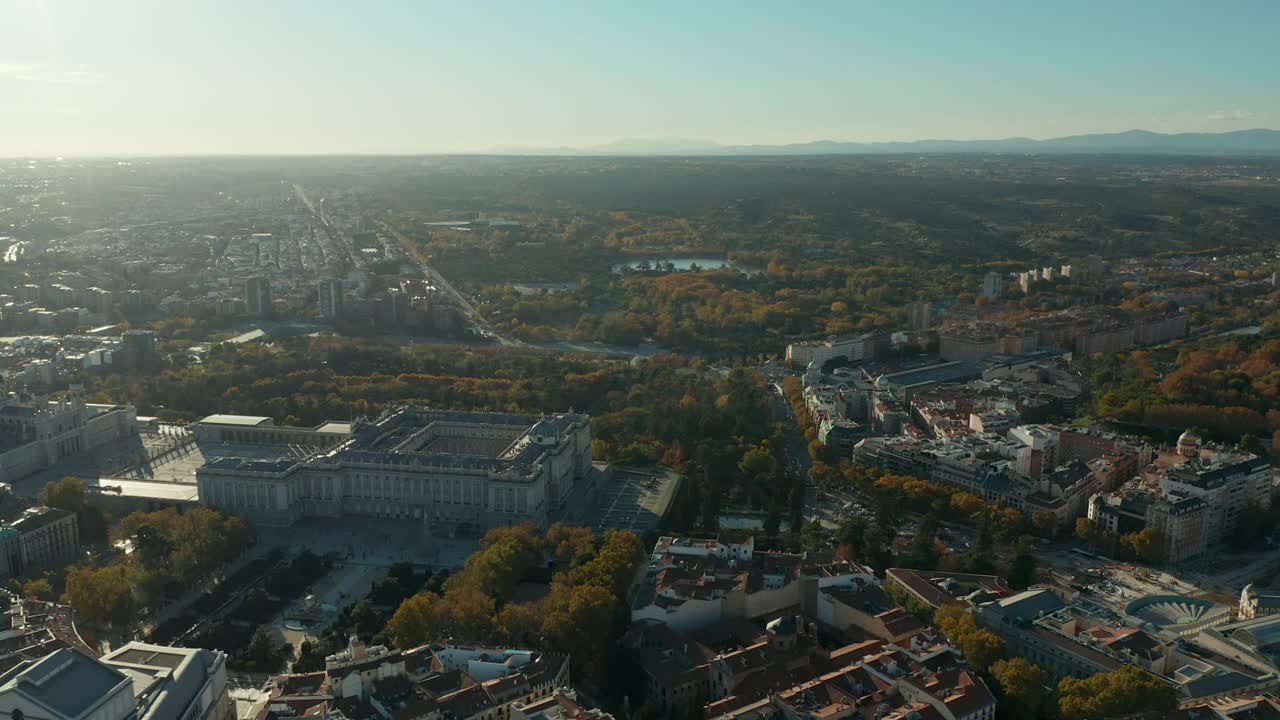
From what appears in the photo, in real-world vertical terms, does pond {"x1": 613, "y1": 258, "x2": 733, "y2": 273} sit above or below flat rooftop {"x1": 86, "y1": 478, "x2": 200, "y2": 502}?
above

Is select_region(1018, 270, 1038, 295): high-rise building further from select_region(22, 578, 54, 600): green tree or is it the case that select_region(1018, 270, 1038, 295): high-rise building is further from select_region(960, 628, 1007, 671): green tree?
select_region(22, 578, 54, 600): green tree

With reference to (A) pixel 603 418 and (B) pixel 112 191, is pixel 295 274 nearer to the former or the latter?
(A) pixel 603 418

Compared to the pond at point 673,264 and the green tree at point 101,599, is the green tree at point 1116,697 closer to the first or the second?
the green tree at point 101,599

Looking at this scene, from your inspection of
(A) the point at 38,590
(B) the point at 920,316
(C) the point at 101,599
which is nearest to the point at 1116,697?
(C) the point at 101,599

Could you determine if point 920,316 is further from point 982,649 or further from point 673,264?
point 982,649

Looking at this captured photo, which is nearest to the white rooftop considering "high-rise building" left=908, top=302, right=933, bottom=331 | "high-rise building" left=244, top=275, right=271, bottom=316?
"high-rise building" left=244, top=275, right=271, bottom=316

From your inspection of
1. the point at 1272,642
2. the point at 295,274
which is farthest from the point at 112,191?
the point at 1272,642
